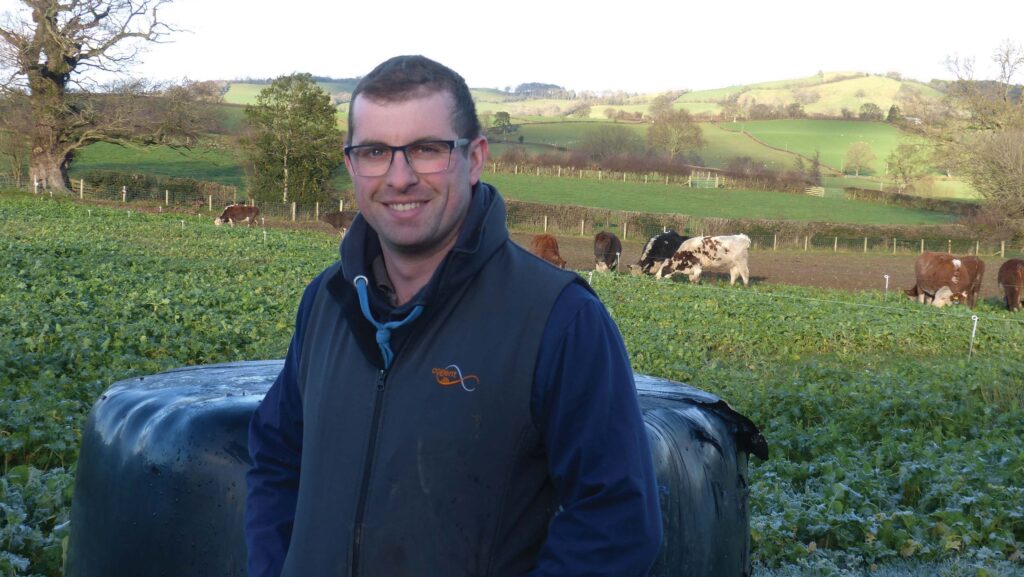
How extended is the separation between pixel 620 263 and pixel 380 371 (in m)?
29.1

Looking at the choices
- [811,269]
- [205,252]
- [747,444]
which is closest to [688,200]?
[811,269]

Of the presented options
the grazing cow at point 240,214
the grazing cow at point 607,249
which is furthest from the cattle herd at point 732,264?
the grazing cow at point 240,214

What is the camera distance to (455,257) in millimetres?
2246

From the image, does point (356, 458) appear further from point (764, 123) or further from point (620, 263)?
point (764, 123)

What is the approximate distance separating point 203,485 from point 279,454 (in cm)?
61

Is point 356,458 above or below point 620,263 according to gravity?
above

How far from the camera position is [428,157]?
234cm

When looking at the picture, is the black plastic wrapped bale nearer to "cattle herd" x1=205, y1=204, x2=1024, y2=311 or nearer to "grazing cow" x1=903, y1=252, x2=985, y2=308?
"cattle herd" x1=205, y1=204, x2=1024, y2=311

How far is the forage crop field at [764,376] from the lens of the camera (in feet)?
17.8

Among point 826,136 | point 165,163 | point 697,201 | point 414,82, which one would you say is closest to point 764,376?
point 414,82

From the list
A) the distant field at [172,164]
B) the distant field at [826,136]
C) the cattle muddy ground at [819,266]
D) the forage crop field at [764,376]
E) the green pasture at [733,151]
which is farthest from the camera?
the distant field at [826,136]

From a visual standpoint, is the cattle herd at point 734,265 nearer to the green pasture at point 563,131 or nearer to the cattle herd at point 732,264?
the cattle herd at point 732,264

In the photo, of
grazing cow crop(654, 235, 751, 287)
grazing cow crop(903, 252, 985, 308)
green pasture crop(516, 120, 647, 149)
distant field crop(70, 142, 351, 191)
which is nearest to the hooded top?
grazing cow crop(903, 252, 985, 308)

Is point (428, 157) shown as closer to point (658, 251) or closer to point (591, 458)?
point (591, 458)
